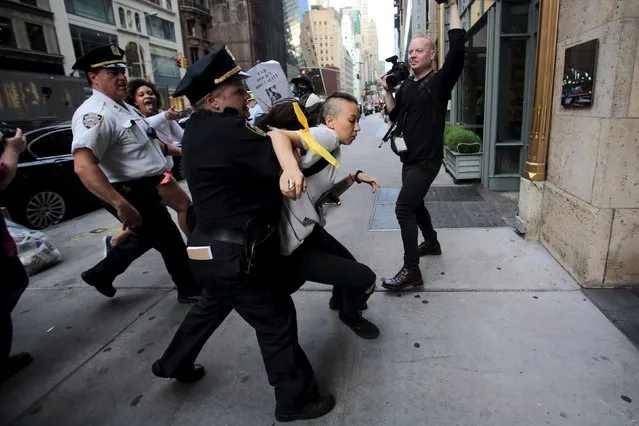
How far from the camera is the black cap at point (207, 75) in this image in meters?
1.80

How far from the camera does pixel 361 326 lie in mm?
2758

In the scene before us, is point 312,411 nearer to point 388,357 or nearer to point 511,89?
point 388,357

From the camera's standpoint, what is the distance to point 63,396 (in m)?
2.41

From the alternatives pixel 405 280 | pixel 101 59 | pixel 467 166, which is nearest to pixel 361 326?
pixel 405 280

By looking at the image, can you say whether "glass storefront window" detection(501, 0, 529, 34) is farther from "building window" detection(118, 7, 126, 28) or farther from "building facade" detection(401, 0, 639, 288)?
"building window" detection(118, 7, 126, 28)

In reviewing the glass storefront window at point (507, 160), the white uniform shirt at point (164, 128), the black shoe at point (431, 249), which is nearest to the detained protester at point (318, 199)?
the black shoe at point (431, 249)

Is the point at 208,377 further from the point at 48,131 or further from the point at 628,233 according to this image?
the point at 48,131

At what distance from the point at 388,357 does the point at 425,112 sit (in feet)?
6.29

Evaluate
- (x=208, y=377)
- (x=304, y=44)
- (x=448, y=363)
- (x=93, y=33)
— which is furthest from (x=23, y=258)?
(x=93, y=33)

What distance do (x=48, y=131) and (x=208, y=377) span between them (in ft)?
20.1

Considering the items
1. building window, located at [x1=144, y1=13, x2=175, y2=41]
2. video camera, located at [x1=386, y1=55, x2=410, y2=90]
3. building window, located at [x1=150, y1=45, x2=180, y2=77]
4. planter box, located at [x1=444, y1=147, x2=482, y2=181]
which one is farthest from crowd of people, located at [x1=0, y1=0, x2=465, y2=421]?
building window, located at [x1=144, y1=13, x2=175, y2=41]

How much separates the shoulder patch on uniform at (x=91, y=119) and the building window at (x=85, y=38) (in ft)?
102

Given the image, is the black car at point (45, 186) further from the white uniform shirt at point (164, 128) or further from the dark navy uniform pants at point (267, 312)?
the dark navy uniform pants at point (267, 312)

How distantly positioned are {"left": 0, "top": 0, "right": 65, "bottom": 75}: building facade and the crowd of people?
27293mm
